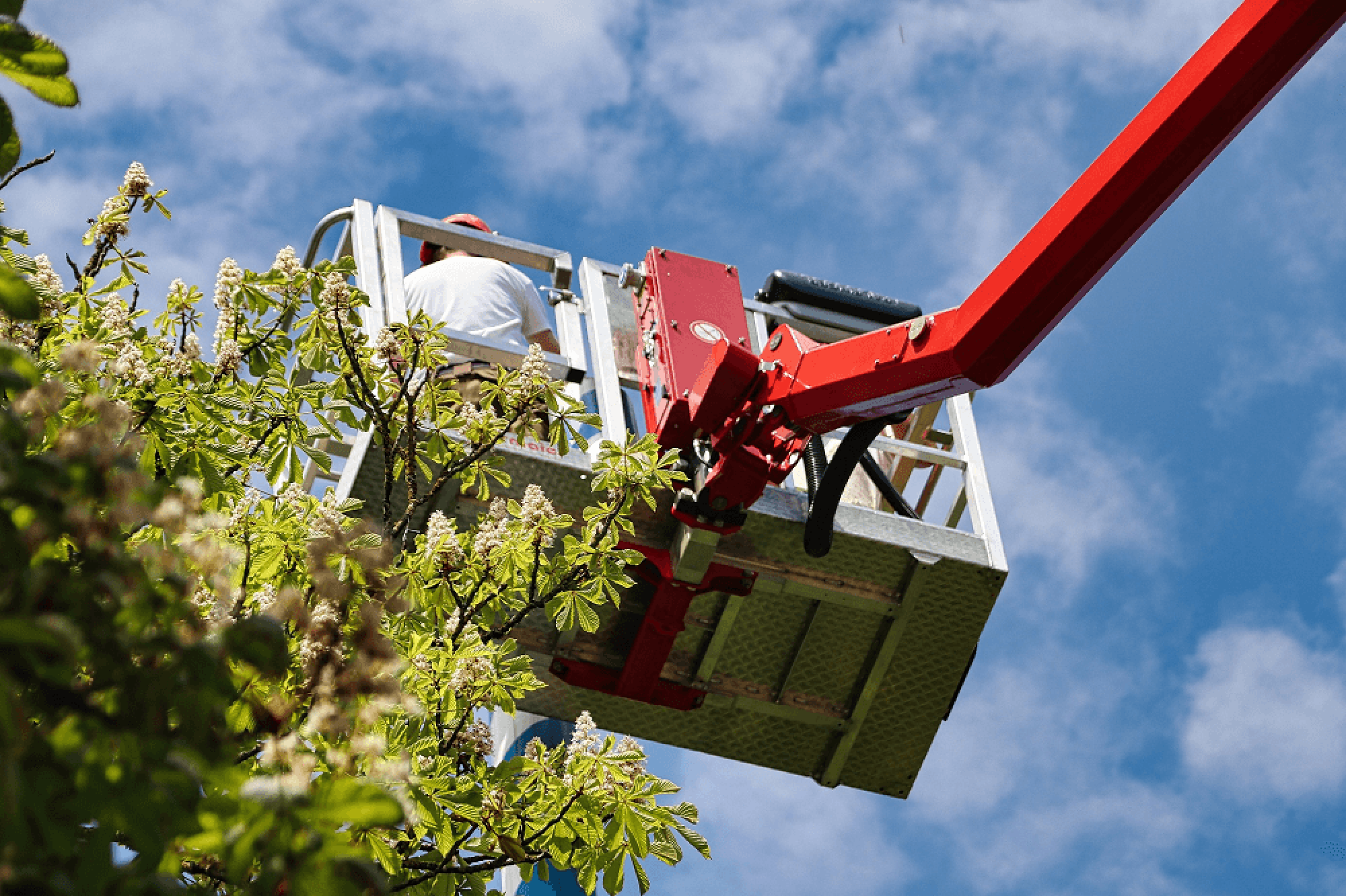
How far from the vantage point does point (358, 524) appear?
6.14 metres

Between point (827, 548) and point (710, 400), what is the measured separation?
1019 mm

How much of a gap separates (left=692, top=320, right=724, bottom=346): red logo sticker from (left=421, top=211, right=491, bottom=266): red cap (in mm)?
→ 1814

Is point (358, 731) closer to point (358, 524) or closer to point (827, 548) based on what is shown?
point (358, 524)

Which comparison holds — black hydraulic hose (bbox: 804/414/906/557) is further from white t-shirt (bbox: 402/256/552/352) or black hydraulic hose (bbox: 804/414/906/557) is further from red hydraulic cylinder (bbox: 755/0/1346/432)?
white t-shirt (bbox: 402/256/552/352)

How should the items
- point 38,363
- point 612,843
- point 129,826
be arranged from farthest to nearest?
point 38,363
point 612,843
point 129,826

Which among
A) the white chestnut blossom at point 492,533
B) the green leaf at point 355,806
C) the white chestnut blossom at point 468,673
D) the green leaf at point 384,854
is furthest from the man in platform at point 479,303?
the green leaf at point 355,806

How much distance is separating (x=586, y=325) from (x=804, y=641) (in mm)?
2413

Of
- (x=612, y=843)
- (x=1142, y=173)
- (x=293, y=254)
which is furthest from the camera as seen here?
(x=293, y=254)

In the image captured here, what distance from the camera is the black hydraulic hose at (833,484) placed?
699cm

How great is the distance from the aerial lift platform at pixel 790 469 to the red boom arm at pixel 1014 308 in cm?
1

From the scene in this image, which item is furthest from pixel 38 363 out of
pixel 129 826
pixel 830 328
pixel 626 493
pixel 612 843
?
pixel 830 328

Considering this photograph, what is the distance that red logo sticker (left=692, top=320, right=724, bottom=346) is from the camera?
8328mm

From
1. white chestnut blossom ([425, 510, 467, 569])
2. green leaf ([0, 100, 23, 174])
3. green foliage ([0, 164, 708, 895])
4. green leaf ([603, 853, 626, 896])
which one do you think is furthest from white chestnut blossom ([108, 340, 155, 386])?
green leaf ([0, 100, 23, 174])

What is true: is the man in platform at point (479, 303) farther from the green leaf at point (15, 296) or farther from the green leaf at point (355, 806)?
the green leaf at point (355, 806)
